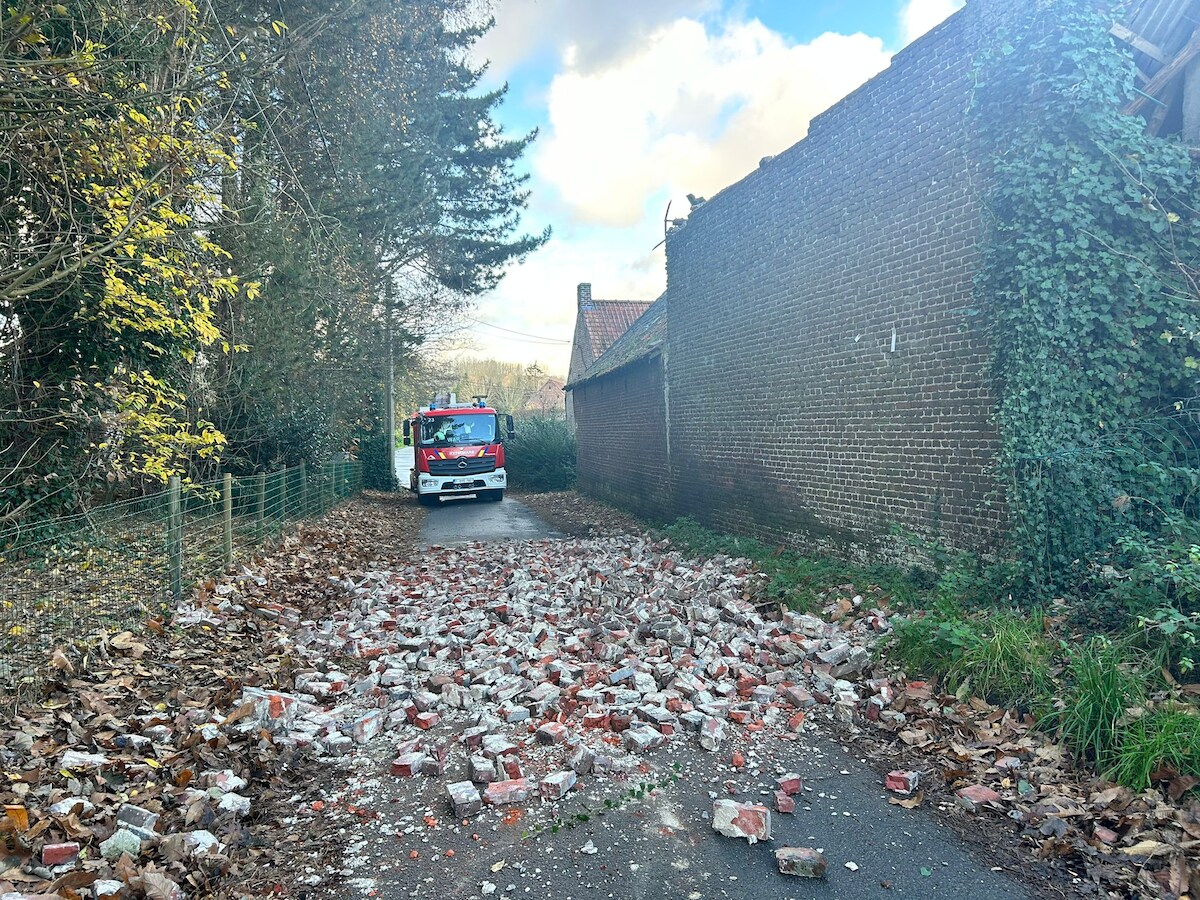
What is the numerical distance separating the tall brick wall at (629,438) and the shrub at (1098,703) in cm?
983

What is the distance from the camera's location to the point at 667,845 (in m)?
3.25

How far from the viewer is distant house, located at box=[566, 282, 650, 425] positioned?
34.2 metres

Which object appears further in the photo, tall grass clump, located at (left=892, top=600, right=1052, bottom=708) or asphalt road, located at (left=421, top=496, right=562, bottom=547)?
asphalt road, located at (left=421, top=496, right=562, bottom=547)

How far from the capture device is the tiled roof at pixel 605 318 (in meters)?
34.1

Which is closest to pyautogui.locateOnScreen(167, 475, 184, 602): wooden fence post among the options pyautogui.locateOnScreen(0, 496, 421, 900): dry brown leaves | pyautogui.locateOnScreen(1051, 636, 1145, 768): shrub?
pyautogui.locateOnScreen(0, 496, 421, 900): dry brown leaves

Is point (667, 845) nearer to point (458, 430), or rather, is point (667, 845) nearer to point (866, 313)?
point (866, 313)

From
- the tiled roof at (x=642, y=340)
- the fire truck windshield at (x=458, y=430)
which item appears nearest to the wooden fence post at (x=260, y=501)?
the tiled roof at (x=642, y=340)

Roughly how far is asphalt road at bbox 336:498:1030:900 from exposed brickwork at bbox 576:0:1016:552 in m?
3.62

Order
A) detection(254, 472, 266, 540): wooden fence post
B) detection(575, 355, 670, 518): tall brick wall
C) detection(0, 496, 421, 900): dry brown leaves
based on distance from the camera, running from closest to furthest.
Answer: detection(0, 496, 421, 900): dry brown leaves < detection(254, 472, 266, 540): wooden fence post < detection(575, 355, 670, 518): tall brick wall

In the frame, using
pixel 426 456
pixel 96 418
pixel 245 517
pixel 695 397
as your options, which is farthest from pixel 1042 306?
pixel 426 456

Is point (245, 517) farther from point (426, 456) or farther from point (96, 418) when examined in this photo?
point (426, 456)

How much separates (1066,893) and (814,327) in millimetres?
6852

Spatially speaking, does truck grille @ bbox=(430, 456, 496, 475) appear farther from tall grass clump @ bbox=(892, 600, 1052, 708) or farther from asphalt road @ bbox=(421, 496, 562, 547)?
tall grass clump @ bbox=(892, 600, 1052, 708)

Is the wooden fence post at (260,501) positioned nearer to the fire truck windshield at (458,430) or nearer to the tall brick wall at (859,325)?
the tall brick wall at (859,325)
